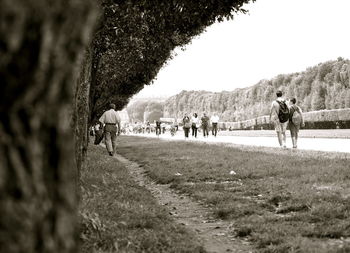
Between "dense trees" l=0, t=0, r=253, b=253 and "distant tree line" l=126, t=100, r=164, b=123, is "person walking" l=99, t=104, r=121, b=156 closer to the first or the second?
"dense trees" l=0, t=0, r=253, b=253

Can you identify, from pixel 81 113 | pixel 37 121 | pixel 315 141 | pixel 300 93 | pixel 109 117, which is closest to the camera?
pixel 37 121

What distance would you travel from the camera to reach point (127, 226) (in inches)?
241

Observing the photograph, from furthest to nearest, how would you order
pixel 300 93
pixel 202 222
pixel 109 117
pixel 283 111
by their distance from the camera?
1. pixel 300 93
2. pixel 109 117
3. pixel 283 111
4. pixel 202 222

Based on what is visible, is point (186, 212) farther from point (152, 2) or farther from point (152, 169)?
point (152, 169)

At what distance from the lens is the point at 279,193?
8.39 metres

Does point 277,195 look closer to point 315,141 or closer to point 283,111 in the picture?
point 283,111

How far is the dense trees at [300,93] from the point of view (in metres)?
50.4

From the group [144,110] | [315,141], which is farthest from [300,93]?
[144,110]

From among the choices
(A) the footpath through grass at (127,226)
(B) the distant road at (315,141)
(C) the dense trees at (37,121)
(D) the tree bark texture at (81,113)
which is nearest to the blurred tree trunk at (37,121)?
(C) the dense trees at (37,121)

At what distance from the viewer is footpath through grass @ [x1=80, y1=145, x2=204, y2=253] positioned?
16.9 feet

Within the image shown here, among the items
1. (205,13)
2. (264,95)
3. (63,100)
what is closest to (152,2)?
(205,13)

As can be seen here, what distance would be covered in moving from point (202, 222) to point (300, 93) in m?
53.6

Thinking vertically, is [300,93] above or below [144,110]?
below

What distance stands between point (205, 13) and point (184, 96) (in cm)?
12322
